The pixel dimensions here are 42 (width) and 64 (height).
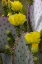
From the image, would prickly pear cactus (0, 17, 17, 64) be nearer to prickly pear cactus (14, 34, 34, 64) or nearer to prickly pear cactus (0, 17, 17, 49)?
prickly pear cactus (0, 17, 17, 49)

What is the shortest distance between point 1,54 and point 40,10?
1.29 ft

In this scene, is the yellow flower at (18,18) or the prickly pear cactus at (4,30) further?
the prickly pear cactus at (4,30)

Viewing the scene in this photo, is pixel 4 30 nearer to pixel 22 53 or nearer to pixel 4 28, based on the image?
pixel 4 28

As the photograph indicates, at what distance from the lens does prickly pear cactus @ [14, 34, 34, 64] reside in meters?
1.31

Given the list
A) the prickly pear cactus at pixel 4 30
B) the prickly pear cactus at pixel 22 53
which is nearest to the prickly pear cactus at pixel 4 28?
the prickly pear cactus at pixel 4 30

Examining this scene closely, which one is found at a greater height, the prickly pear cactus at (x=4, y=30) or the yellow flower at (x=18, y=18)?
the prickly pear cactus at (x=4, y=30)

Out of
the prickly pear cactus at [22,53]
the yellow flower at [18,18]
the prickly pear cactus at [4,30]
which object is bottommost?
the prickly pear cactus at [22,53]

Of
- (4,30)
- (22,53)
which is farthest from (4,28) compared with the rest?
(22,53)

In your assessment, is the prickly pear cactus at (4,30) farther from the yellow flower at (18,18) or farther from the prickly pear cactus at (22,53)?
the yellow flower at (18,18)

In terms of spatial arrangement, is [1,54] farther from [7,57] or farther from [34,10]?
[34,10]

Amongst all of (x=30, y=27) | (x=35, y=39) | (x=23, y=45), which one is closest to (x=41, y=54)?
(x=23, y=45)

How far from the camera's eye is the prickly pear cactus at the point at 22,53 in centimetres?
131

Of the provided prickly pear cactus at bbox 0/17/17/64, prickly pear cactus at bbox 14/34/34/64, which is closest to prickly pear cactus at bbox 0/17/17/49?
prickly pear cactus at bbox 0/17/17/64

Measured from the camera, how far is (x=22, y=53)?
4.44ft
